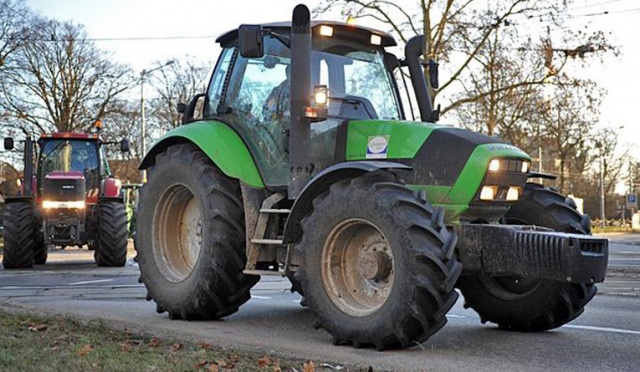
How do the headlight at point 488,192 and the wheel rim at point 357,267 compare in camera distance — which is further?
the headlight at point 488,192

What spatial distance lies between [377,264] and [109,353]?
6.99 ft

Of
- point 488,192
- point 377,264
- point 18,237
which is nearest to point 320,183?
point 377,264

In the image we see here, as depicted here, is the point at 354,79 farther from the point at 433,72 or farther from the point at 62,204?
the point at 62,204

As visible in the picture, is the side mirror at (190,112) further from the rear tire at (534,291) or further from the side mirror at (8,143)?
the side mirror at (8,143)

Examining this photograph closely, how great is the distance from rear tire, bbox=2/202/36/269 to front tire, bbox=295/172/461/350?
40.5 ft

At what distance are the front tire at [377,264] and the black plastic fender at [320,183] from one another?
0.29ft

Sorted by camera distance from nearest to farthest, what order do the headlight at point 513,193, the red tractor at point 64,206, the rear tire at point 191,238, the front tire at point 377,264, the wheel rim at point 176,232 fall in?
1. the front tire at point 377,264
2. the headlight at point 513,193
3. the rear tire at point 191,238
4. the wheel rim at point 176,232
5. the red tractor at point 64,206

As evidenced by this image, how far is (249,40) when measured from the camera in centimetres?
812

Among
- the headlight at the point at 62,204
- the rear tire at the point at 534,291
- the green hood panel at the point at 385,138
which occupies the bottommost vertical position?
the rear tire at the point at 534,291

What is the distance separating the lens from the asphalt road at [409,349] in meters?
6.30

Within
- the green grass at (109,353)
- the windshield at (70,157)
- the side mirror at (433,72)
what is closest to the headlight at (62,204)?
the windshield at (70,157)

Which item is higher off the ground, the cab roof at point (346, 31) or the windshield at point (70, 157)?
the cab roof at point (346, 31)

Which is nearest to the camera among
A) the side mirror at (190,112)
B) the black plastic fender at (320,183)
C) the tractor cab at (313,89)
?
the black plastic fender at (320,183)

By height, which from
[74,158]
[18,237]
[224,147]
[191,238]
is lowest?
[18,237]
